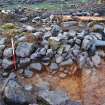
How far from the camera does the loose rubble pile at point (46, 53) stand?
626cm

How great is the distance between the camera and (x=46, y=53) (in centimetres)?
684

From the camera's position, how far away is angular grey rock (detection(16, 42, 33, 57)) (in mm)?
6879

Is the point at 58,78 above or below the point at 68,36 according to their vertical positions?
below

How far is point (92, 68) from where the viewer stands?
6.73 m

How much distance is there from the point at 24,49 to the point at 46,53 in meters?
0.42

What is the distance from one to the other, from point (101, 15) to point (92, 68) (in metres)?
2.15

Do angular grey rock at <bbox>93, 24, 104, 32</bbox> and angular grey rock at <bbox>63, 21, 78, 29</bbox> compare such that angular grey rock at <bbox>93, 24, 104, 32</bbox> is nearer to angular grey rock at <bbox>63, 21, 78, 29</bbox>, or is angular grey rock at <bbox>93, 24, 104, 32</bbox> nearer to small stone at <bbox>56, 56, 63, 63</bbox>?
angular grey rock at <bbox>63, 21, 78, 29</bbox>

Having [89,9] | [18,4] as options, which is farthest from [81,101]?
[18,4]

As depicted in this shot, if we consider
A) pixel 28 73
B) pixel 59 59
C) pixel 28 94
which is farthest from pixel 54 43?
pixel 28 94

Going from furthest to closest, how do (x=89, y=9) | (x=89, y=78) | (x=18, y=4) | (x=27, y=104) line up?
(x=18, y=4)
(x=89, y=9)
(x=89, y=78)
(x=27, y=104)

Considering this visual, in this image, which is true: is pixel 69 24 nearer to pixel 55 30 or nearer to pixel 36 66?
pixel 55 30

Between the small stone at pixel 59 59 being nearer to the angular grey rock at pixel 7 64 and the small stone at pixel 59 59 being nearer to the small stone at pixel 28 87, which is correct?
the small stone at pixel 28 87

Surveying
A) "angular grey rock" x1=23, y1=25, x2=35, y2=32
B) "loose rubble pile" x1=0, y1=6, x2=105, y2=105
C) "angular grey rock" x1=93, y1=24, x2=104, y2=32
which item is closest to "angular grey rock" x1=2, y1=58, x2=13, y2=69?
"loose rubble pile" x1=0, y1=6, x2=105, y2=105

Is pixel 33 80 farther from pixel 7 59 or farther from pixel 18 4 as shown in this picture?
pixel 18 4
